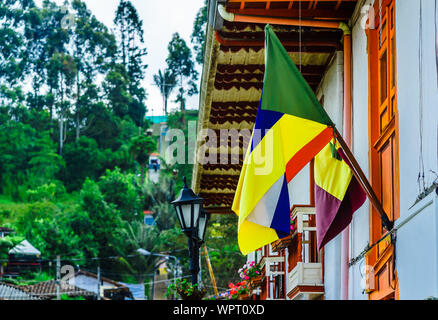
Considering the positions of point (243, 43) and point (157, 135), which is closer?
point (243, 43)

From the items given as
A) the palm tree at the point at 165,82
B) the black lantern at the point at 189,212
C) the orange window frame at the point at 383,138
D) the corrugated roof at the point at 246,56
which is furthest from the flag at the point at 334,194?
the palm tree at the point at 165,82

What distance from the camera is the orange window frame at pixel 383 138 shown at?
790cm

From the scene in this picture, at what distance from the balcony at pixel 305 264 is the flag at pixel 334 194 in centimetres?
199

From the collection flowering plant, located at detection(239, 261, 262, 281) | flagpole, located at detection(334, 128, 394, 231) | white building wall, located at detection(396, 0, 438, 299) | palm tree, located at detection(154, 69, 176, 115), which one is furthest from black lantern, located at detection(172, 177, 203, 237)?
palm tree, located at detection(154, 69, 176, 115)

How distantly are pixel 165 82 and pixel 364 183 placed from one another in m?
99.5

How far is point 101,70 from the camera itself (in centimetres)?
11594

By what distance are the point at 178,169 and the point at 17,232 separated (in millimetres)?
22470

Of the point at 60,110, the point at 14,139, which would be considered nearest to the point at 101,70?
the point at 60,110

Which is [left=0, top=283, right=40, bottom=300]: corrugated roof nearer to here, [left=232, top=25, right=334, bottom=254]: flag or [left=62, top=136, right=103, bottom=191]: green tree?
[left=232, top=25, right=334, bottom=254]: flag

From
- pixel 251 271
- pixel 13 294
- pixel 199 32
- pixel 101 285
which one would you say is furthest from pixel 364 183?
pixel 199 32

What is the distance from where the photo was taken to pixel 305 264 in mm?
11039

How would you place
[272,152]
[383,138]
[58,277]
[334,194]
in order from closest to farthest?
[272,152]
[383,138]
[334,194]
[58,277]

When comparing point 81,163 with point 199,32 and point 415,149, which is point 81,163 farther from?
point 415,149

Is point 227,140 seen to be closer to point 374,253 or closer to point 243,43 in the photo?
point 243,43
